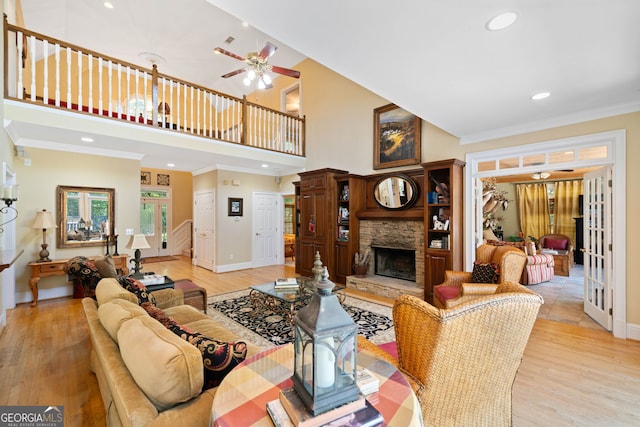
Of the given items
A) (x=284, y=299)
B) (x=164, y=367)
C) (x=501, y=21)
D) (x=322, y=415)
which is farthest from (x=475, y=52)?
(x=284, y=299)

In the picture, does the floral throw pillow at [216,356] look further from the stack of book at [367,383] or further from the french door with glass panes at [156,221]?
the french door with glass panes at [156,221]

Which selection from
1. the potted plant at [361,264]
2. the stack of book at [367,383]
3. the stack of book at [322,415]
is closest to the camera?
the stack of book at [322,415]

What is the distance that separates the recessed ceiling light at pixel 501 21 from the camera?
174cm

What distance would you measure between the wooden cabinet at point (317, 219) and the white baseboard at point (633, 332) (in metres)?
4.07

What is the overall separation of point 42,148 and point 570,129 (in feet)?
25.3

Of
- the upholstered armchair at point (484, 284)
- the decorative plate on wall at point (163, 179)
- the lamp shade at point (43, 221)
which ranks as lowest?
the upholstered armchair at point (484, 284)

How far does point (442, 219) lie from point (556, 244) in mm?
4811

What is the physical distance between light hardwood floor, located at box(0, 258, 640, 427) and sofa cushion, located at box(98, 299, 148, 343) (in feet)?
2.98

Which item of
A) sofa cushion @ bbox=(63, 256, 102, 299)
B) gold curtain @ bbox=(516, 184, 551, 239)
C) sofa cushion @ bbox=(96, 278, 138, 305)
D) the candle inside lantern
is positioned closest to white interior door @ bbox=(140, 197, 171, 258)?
sofa cushion @ bbox=(63, 256, 102, 299)

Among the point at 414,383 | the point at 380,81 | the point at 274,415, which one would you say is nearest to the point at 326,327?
the point at 274,415

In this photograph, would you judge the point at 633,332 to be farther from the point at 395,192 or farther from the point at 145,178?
the point at 145,178

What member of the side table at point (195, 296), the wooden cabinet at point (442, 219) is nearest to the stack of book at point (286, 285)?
the side table at point (195, 296)

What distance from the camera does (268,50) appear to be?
13.8 feet

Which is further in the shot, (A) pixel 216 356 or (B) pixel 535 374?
(B) pixel 535 374
